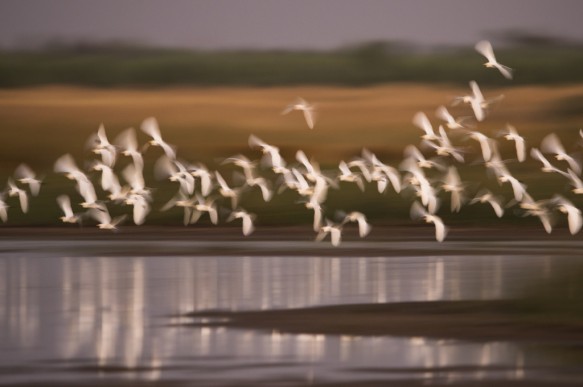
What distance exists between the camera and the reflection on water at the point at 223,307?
3228 centimetres

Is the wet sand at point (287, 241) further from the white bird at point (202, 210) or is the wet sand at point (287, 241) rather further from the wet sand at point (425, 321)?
the wet sand at point (425, 321)

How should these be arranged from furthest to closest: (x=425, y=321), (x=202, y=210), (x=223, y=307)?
1. (x=202, y=210)
2. (x=223, y=307)
3. (x=425, y=321)

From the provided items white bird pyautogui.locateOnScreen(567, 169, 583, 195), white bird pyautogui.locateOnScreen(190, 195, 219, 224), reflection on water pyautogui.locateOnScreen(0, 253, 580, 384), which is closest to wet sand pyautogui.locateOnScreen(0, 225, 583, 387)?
reflection on water pyautogui.locateOnScreen(0, 253, 580, 384)

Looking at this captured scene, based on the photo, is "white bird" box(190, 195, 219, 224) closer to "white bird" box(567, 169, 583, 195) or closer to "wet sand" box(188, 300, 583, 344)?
"white bird" box(567, 169, 583, 195)

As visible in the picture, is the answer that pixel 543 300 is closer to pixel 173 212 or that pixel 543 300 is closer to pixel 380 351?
pixel 380 351

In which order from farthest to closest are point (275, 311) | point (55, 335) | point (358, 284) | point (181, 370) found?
point (358, 284) → point (275, 311) → point (55, 335) → point (181, 370)

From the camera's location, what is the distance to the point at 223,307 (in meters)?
43.6

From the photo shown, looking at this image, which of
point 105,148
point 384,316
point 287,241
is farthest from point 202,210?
point 384,316

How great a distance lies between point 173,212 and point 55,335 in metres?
57.6

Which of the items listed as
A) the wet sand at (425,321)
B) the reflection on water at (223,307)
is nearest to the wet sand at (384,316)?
the wet sand at (425,321)

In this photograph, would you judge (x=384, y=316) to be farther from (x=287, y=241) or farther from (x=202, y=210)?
(x=287, y=241)

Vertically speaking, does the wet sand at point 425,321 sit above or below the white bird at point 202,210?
below

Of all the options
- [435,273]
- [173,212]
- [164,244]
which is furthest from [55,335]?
[173,212]

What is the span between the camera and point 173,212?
94.9 m
